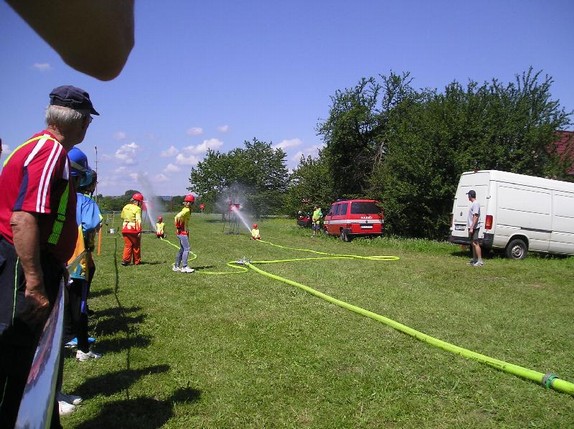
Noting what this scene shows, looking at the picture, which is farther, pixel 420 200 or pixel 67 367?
pixel 420 200

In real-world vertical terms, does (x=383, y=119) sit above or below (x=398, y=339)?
above

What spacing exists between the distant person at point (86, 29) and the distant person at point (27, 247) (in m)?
1.51

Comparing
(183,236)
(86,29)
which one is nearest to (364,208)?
(183,236)

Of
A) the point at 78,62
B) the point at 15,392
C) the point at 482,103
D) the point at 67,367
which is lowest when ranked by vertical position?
the point at 67,367

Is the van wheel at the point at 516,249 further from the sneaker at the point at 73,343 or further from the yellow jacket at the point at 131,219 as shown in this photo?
the sneaker at the point at 73,343

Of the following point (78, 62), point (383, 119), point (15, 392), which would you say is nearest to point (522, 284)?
point (15, 392)

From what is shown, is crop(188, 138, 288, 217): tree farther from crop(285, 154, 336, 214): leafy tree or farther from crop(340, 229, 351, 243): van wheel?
crop(340, 229, 351, 243): van wheel

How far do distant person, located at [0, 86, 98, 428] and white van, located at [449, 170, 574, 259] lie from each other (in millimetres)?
12613

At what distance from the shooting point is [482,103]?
20.5m

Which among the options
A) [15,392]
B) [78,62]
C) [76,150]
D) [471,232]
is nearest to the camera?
[78,62]

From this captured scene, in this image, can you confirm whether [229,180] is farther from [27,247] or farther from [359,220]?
[27,247]

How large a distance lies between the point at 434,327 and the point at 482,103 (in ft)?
56.8

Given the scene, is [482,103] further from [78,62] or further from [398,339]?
[78,62]

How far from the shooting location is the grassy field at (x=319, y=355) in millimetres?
3619
